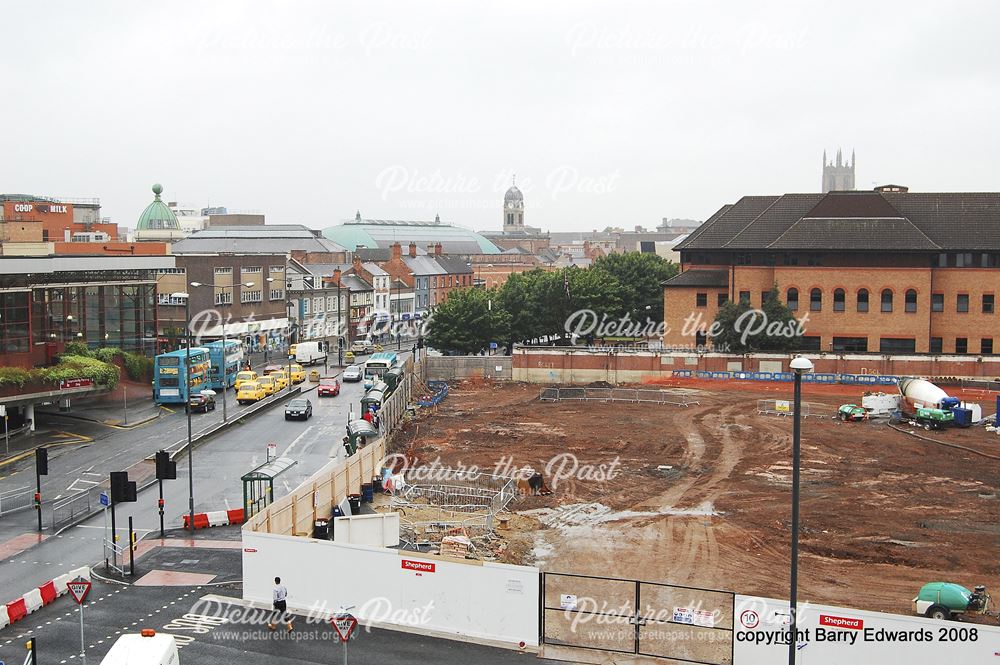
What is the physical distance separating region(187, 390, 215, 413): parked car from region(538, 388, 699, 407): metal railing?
2003 cm

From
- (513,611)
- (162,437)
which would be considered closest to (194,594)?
(513,611)

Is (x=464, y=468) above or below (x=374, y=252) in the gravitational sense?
below

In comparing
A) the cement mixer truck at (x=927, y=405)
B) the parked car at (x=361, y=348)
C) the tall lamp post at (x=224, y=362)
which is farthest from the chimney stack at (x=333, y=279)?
the cement mixer truck at (x=927, y=405)

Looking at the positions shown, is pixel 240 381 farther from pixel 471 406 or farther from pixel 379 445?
pixel 379 445

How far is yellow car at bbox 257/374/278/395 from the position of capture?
58784 mm

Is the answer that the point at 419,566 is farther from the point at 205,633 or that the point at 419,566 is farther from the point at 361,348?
the point at 361,348

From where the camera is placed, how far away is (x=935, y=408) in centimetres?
5009

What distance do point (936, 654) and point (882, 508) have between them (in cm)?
1714

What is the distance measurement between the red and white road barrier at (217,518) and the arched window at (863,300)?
52.0m

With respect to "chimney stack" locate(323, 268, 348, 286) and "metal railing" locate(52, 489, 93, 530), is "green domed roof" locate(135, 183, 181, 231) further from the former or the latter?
"metal railing" locate(52, 489, 93, 530)

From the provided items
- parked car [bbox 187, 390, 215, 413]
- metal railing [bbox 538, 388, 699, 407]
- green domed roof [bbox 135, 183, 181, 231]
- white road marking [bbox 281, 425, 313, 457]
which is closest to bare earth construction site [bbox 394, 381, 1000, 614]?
metal railing [bbox 538, 388, 699, 407]

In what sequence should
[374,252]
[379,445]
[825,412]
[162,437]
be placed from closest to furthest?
[379,445]
[162,437]
[825,412]
[374,252]

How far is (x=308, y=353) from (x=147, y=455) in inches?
1483

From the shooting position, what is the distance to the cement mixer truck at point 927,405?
4956cm
